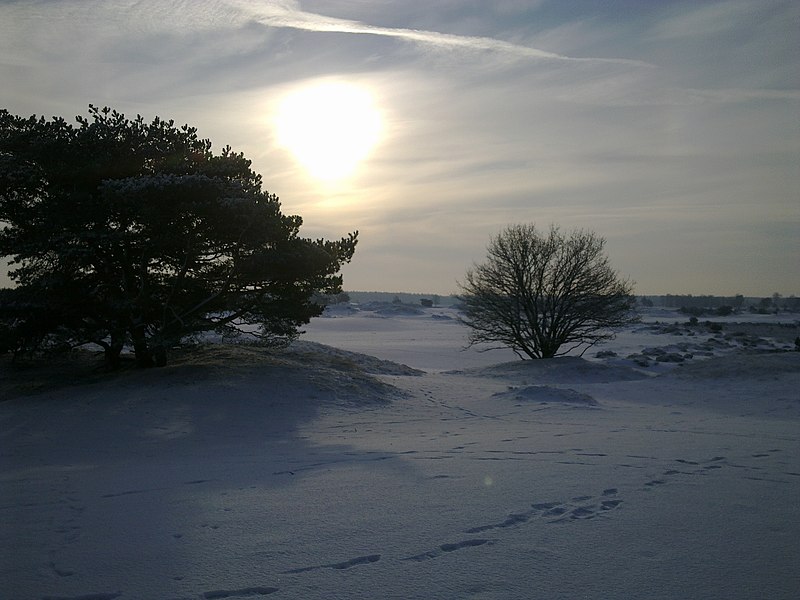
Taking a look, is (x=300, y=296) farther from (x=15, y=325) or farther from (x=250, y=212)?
(x=15, y=325)

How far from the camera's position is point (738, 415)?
13.0m

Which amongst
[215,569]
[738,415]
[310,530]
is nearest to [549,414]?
[738,415]

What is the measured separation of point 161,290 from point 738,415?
46.1 ft

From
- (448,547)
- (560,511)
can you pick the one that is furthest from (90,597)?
(560,511)

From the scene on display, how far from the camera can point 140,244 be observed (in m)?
15.4

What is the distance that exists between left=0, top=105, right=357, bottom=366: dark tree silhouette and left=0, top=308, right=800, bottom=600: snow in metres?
2.14

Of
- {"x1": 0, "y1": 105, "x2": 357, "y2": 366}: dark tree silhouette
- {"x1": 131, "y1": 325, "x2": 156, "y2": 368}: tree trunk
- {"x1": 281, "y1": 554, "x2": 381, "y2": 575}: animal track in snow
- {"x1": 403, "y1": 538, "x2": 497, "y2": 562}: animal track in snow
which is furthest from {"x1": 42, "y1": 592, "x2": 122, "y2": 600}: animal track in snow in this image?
{"x1": 131, "y1": 325, "x2": 156, "y2": 368}: tree trunk

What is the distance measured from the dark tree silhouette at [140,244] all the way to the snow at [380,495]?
7.02 ft

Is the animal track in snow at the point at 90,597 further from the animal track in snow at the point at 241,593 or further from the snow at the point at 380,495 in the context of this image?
the animal track in snow at the point at 241,593

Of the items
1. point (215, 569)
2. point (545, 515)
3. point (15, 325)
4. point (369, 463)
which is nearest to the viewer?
point (215, 569)

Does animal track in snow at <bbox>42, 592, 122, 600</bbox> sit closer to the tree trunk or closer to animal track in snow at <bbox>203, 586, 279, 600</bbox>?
animal track in snow at <bbox>203, 586, 279, 600</bbox>

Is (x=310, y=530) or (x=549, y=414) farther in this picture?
(x=549, y=414)

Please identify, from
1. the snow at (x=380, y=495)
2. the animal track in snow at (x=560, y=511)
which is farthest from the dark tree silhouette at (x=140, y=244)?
the animal track in snow at (x=560, y=511)

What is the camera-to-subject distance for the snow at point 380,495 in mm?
3963
